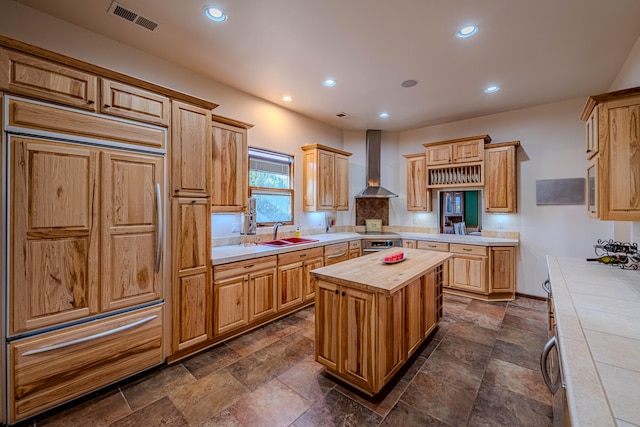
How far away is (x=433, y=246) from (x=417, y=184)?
1269mm

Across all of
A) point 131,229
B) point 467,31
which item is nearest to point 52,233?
point 131,229

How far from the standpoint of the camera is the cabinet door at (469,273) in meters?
4.07

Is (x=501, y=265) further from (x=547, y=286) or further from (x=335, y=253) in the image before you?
(x=335, y=253)

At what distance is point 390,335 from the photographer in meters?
2.08

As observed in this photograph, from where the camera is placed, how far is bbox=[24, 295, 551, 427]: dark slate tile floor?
1.81m

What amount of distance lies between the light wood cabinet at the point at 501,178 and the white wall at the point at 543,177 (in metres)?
0.23

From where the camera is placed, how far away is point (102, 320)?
201 cm

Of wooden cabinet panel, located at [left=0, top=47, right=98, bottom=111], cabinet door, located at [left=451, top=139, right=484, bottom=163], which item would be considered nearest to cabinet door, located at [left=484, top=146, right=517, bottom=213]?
cabinet door, located at [left=451, top=139, right=484, bottom=163]

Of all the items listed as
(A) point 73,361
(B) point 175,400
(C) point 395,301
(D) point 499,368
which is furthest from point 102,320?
(D) point 499,368

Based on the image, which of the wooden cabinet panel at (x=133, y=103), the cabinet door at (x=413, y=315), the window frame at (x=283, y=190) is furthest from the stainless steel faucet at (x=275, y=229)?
the cabinet door at (x=413, y=315)

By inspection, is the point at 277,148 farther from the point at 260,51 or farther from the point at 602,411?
the point at 602,411

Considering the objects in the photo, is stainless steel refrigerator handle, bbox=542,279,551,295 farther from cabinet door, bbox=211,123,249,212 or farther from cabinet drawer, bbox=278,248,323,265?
→ cabinet door, bbox=211,123,249,212

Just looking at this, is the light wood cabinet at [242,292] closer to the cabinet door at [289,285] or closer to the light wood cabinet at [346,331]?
the cabinet door at [289,285]

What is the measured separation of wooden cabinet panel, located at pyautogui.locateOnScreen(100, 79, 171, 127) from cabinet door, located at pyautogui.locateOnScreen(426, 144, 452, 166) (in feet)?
13.8
